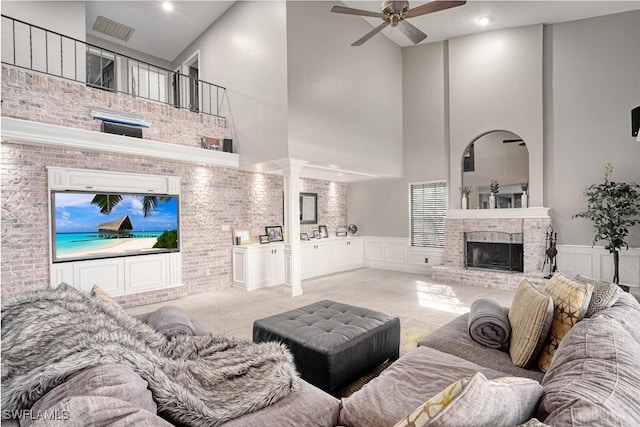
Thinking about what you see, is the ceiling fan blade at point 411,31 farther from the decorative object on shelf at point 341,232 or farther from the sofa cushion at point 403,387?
the decorative object on shelf at point 341,232

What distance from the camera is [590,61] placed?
5.63m

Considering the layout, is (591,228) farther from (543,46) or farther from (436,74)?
(436,74)

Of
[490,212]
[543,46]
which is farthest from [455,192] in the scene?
[543,46]

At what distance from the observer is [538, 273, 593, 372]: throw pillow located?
1871mm

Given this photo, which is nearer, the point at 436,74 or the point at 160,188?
the point at 160,188

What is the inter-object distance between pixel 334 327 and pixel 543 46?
6.72m

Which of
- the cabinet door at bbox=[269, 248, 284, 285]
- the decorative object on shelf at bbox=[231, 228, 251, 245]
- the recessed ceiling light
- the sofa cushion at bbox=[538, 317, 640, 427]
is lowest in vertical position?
the cabinet door at bbox=[269, 248, 284, 285]

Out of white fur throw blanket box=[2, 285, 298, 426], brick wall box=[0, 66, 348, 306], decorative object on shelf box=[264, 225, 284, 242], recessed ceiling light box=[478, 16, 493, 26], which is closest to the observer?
white fur throw blanket box=[2, 285, 298, 426]

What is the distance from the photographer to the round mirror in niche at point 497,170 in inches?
245

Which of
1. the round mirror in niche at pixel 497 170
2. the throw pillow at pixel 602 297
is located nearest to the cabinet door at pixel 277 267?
the round mirror in niche at pixel 497 170

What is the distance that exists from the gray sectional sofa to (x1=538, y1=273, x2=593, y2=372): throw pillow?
0.12m

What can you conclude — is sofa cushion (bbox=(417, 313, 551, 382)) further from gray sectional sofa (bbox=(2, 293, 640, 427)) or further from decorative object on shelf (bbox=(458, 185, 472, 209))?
decorative object on shelf (bbox=(458, 185, 472, 209))

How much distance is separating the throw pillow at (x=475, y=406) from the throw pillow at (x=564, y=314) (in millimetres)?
1122

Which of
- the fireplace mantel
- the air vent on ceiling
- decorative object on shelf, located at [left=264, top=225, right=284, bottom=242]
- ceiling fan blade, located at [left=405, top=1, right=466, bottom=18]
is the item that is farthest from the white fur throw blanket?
the air vent on ceiling
